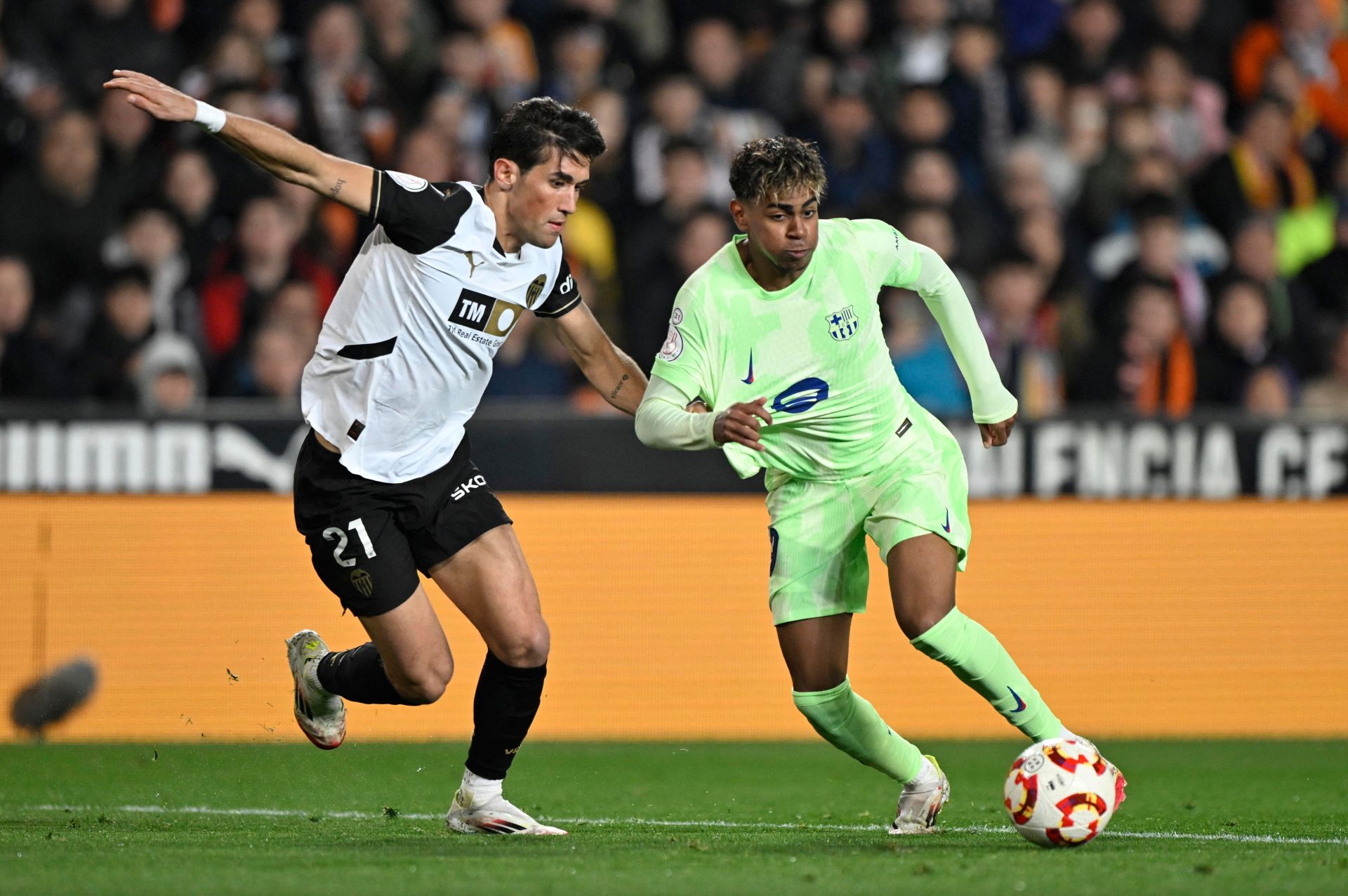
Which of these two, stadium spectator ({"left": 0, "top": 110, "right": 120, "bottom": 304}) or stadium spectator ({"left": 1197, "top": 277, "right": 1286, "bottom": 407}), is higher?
stadium spectator ({"left": 0, "top": 110, "right": 120, "bottom": 304})

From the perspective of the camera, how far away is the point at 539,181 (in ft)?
22.0

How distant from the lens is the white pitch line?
22.0 ft

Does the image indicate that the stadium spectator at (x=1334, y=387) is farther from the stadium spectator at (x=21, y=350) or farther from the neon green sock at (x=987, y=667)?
the stadium spectator at (x=21, y=350)

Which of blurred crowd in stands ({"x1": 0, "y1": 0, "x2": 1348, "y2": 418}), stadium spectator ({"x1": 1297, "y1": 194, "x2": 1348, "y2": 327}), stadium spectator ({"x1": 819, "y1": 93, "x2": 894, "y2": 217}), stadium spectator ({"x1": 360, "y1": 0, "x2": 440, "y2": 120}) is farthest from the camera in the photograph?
stadium spectator ({"x1": 1297, "y1": 194, "x2": 1348, "y2": 327})

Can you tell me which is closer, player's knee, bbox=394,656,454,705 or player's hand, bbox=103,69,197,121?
player's hand, bbox=103,69,197,121

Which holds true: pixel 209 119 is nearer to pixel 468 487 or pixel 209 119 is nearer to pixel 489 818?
pixel 468 487

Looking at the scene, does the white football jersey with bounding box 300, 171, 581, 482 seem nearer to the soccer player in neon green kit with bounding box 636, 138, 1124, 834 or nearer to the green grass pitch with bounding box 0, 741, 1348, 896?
the soccer player in neon green kit with bounding box 636, 138, 1124, 834

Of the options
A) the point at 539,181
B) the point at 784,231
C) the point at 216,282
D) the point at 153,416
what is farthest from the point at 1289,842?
the point at 216,282

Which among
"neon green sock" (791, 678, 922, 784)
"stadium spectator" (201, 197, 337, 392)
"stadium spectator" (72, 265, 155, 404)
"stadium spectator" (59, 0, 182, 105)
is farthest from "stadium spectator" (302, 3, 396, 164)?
"neon green sock" (791, 678, 922, 784)

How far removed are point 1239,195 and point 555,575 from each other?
6.10 metres

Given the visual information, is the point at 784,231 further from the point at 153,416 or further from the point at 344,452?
the point at 153,416

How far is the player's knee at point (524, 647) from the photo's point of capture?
22.5ft

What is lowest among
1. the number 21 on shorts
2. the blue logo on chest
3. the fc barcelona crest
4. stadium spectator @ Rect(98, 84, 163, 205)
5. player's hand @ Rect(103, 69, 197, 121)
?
the number 21 on shorts

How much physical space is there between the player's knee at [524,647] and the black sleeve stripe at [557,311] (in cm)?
117
